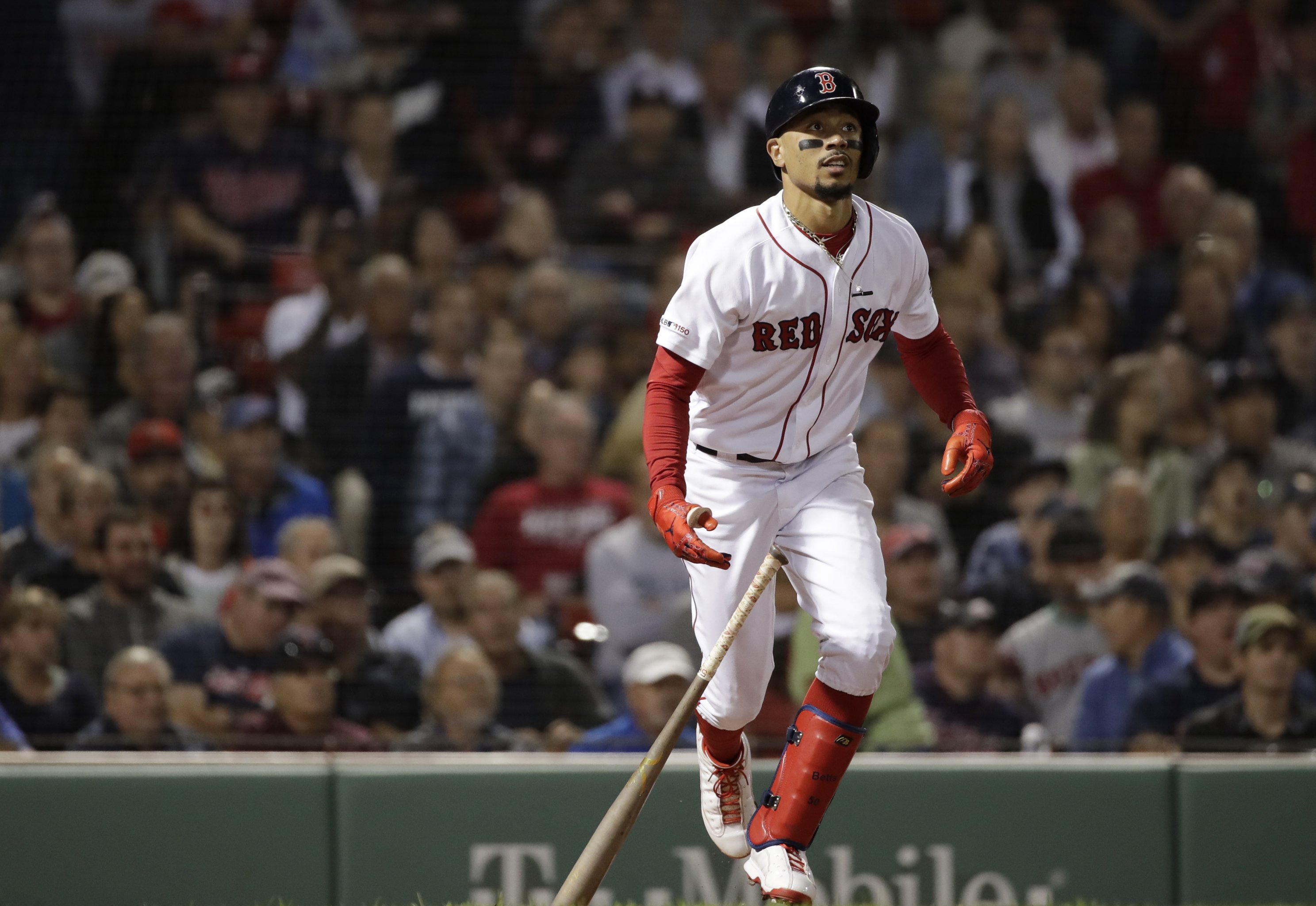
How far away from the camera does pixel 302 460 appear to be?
636 centimetres

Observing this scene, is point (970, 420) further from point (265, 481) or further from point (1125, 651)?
point (265, 481)

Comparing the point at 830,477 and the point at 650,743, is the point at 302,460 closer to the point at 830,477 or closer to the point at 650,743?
the point at 650,743

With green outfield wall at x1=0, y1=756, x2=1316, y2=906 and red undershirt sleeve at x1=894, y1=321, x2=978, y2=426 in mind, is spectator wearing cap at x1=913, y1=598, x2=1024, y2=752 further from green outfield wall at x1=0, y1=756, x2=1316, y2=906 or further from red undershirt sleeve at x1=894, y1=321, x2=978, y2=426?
red undershirt sleeve at x1=894, y1=321, x2=978, y2=426

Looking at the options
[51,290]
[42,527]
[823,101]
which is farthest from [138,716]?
[823,101]

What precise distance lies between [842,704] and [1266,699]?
2.34 metres

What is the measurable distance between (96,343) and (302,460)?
0.95 metres

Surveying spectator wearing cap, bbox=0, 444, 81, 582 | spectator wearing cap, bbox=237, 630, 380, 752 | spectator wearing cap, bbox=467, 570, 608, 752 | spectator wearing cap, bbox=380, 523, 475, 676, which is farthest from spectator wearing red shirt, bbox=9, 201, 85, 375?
spectator wearing cap, bbox=467, 570, 608, 752

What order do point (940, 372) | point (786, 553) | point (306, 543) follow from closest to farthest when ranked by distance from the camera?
point (786, 553), point (940, 372), point (306, 543)

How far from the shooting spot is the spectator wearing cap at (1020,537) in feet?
19.7

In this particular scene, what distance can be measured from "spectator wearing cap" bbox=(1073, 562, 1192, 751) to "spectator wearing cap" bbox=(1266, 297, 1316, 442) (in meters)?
1.48

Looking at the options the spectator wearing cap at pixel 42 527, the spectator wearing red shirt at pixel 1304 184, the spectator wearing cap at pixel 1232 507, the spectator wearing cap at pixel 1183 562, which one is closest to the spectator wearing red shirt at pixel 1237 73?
the spectator wearing red shirt at pixel 1304 184

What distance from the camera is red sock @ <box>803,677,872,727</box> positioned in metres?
3.55

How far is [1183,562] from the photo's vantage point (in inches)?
239

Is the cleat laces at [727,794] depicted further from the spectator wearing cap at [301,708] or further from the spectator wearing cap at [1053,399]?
the spectator wearing cap at [1053,399]
